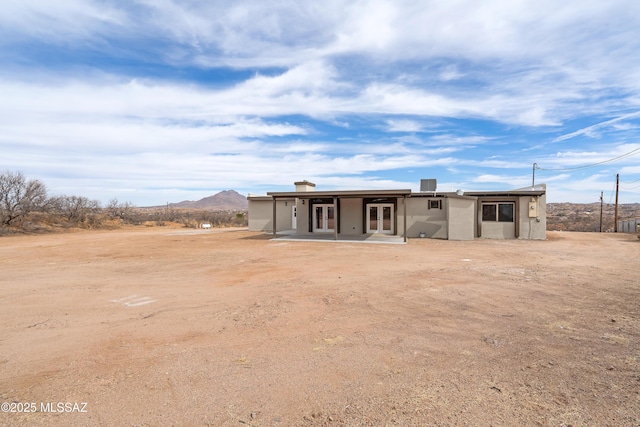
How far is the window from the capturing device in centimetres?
2097

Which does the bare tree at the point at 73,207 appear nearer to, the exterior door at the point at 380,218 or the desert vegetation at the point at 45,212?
the desert vegetation at the point at 45,212

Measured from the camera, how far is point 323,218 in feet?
76.0

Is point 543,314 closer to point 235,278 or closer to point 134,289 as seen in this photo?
point 235,278

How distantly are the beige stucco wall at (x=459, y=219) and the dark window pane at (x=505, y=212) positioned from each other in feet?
6.34

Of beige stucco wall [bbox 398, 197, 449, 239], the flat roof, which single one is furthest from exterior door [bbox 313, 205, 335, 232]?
beige stucco wall [bbox 398, 197, 449, 239]

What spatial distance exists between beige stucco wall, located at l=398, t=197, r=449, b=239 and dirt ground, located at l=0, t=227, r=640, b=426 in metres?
12.6

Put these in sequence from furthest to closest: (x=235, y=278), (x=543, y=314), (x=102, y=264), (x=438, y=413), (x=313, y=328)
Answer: (x=102, y=264) < (x=235, y=278) < (x=543, y=314) < (x=313, y=328) < (x=438, y=413)

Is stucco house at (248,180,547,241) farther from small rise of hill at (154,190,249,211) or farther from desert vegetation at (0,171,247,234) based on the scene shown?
small rise of hill at (154,190,249,211)

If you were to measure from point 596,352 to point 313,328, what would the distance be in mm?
3435

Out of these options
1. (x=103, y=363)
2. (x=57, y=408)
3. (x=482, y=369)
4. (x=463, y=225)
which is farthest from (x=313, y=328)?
(x=463, y=225)

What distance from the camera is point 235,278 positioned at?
905 centimetres

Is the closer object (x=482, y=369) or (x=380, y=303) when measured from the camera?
(x=482, y=369)

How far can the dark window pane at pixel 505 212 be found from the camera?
20.9m

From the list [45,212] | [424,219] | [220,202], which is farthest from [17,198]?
[220,202]
